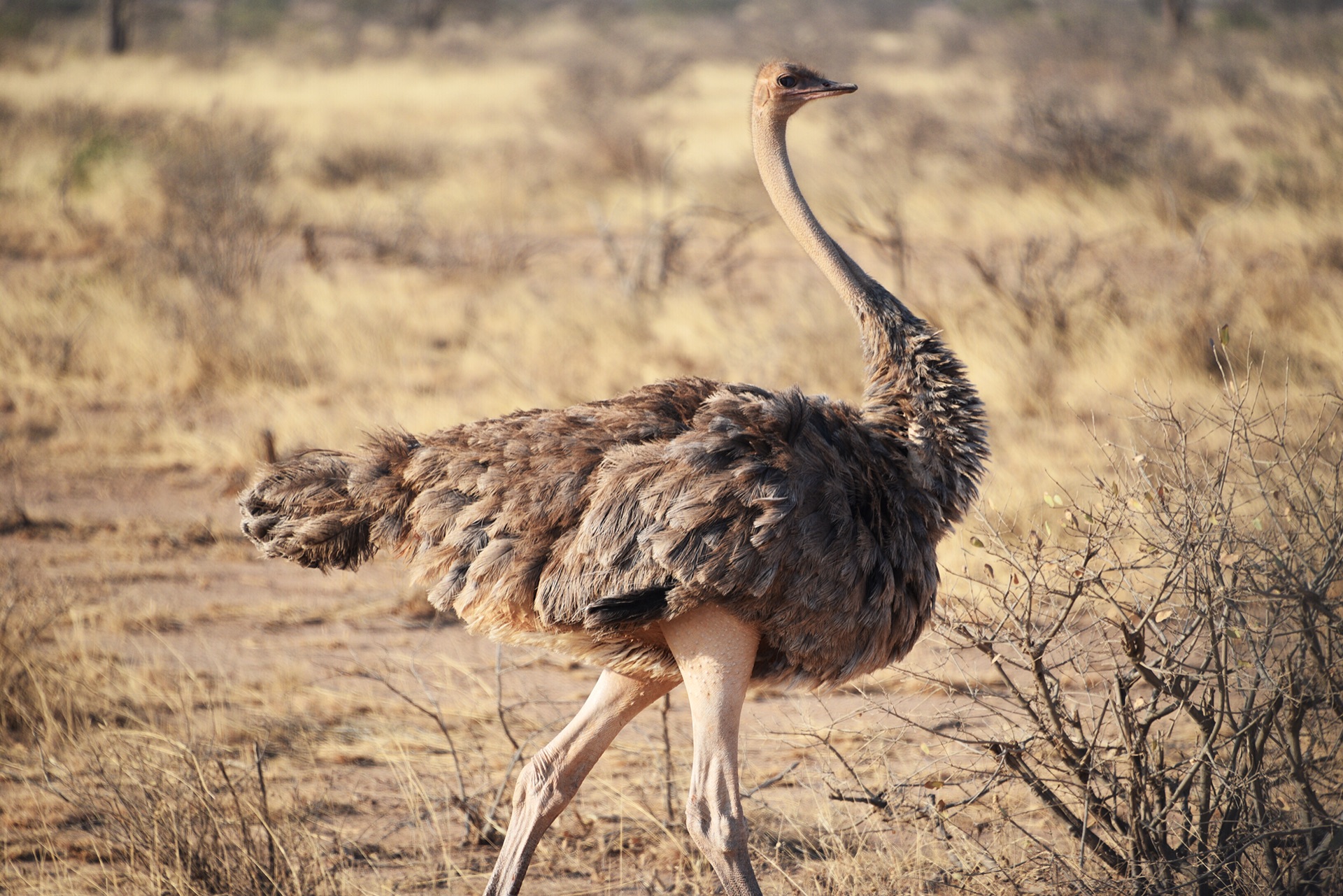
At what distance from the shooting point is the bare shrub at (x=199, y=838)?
3.01 meters

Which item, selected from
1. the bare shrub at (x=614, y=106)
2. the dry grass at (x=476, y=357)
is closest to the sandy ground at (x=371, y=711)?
the dry grass at (x=476, y=357)

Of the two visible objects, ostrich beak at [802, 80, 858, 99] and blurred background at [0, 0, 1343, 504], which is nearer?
ostrich beak at [802, 80, 858, 99]

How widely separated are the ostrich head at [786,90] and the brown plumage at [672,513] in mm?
839

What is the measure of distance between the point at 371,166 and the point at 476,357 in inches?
302

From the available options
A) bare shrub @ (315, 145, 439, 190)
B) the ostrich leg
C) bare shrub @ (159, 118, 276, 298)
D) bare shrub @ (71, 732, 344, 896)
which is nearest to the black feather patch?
the ostrich leg

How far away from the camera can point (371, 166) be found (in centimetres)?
1516

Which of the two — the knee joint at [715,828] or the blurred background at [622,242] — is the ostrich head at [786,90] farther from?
the knee joint at [715,828]

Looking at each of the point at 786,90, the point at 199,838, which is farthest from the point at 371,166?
the point at 199,838

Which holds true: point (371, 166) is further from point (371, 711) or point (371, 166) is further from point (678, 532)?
point (678, 532)

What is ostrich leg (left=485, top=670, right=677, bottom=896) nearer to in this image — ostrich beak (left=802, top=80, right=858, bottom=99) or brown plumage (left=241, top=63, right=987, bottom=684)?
brown plumage (left=241, top=63, right=987, bottom=684)

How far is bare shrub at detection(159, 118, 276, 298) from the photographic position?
9352 mm

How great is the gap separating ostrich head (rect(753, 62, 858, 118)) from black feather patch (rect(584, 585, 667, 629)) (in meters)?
1.56

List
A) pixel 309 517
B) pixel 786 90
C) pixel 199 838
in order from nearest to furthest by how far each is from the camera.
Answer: pixel 309 517, pixel 199 838, pixel 786 90

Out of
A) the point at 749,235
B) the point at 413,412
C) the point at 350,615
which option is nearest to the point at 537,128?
the point at 749,235
